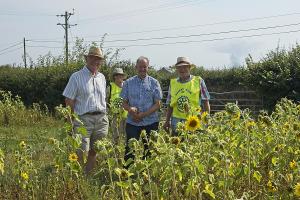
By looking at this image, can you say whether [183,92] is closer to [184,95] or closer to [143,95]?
[184,95]

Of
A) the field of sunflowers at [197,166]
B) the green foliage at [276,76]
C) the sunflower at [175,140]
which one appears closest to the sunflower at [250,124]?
the field of sunflowers at [197,166]

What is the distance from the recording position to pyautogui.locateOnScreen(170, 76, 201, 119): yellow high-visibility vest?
5969 millimetres

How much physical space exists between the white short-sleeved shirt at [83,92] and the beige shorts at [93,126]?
3.3 inches

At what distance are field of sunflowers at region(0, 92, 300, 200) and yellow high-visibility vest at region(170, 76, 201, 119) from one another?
1400mm

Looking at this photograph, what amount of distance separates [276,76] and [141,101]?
818 centimetres

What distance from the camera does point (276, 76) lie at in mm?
13852

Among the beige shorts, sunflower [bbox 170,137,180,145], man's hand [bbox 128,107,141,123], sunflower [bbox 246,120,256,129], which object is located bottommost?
the beige shorts

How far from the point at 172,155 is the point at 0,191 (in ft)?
7.76

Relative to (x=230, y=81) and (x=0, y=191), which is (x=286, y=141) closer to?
(x=0, y=191)

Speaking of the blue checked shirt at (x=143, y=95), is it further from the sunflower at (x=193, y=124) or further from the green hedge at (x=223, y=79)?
the green hedge at (x=223, y=79)

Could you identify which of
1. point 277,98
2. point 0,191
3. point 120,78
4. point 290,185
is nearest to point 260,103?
point 277,98

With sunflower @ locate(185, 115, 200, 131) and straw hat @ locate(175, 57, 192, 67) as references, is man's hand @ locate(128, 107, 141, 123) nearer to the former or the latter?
straw hat @ locate(175, 57, 192, 67)

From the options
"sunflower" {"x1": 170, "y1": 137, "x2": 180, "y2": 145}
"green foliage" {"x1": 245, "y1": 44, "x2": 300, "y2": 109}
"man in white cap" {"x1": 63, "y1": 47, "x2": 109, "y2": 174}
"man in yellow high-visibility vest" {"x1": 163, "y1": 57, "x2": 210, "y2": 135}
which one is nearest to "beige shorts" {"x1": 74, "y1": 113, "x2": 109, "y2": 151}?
"man in white cap" {"x1": 63, "y1": 47, "x2": 109, "y2": 174}

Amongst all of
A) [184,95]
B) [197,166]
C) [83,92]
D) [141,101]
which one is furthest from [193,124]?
[141,101]
